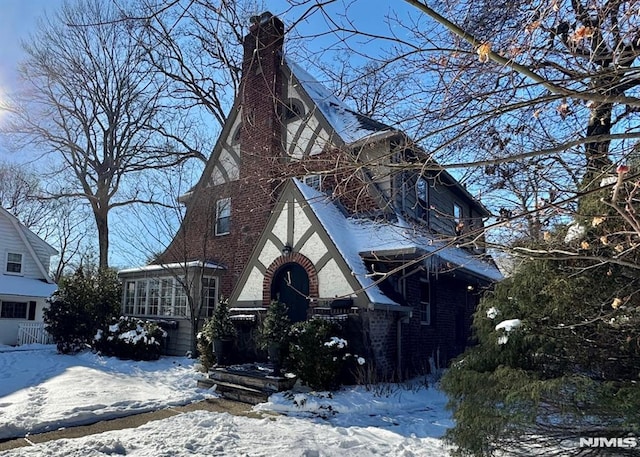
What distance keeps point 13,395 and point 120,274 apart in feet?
25.6

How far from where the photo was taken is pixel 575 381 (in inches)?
160

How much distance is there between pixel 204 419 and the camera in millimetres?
6855

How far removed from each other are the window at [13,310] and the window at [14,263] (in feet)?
5.50

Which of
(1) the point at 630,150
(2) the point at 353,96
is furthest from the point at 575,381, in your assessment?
(2) the point at 353,96

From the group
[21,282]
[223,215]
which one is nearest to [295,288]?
[223,215]

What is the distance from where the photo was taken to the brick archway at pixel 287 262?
10727 mm

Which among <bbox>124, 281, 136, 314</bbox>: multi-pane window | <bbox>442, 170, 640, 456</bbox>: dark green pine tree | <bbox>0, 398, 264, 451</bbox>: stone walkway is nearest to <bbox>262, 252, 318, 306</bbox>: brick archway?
<bbox>0, 398, 264, 451</bbox>: stone walkway

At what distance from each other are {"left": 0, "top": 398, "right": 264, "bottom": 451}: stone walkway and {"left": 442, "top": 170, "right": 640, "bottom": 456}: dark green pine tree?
4.15 metres

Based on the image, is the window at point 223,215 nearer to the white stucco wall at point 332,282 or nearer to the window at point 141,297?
the window at point 141,297

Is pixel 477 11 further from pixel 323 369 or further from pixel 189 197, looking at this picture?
pixel 189 197

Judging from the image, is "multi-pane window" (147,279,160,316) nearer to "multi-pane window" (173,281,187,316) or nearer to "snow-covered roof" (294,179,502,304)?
"multi-pane window" (173,281,187,316)

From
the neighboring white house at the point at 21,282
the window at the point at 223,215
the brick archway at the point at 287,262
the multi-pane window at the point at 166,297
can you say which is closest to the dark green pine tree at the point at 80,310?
the multi-pane window at the point at 166,297

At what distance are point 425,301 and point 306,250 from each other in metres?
4.14

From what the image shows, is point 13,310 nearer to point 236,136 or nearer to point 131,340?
point 131,340
